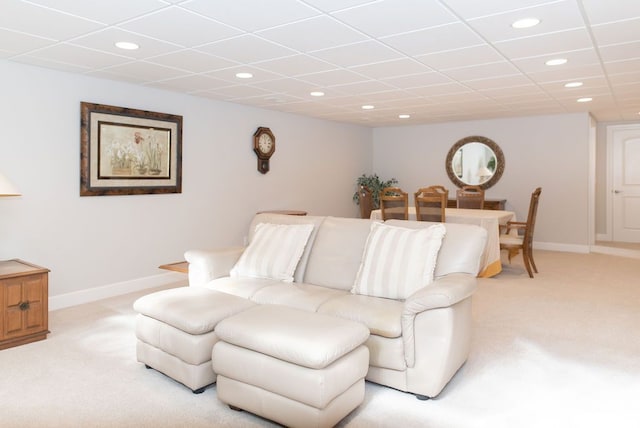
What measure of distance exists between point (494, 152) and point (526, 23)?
204 inches

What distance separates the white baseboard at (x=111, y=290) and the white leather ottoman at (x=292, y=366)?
8.81 feet

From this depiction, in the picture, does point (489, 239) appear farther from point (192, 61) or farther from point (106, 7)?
point (106, 7)

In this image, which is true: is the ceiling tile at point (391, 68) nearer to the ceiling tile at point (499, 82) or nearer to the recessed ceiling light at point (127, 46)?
the ceiling tile at point (499, 82)

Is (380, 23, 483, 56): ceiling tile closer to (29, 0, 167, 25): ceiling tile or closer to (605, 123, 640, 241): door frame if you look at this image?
(29, 0, 167, 25): ceiling tile

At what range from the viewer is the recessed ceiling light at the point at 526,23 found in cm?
293

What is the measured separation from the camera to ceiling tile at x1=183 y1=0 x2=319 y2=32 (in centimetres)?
264

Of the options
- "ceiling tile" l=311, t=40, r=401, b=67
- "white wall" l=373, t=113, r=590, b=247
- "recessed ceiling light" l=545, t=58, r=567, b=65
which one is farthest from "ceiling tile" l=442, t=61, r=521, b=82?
"white wall" l=373, t=113, r=590, b=247

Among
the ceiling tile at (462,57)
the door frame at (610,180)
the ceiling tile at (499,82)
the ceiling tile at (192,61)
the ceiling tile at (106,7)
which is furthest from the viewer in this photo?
the door frame at (610,180)

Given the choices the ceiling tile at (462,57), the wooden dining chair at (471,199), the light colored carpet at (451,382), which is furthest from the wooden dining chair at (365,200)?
the ceiling tile at (462,57)

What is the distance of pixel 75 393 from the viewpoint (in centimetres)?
260

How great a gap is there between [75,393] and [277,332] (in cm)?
131

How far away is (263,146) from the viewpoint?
644 centimetres

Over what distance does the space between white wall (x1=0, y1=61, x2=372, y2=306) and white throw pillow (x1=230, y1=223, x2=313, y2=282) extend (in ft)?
6.27

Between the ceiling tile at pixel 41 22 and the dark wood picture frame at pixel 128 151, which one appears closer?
the ceiling tile at pixel 41 22
